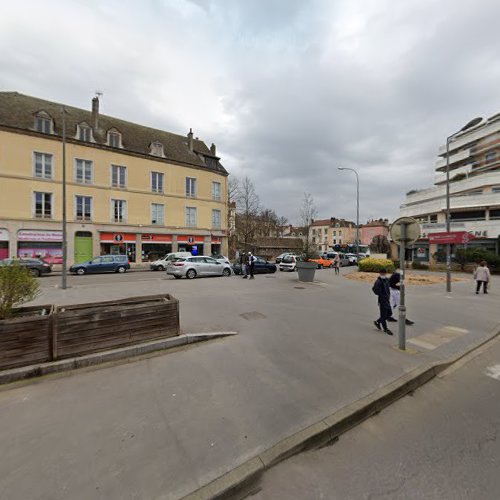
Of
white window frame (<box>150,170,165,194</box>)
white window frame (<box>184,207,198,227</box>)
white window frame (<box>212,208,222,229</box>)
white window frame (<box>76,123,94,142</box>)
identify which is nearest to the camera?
white window frame (<box>76,123,94,142</box>)

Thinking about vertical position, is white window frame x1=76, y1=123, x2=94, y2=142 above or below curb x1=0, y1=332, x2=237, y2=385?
above

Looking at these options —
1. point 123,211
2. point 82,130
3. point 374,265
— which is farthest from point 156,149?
point 374,265

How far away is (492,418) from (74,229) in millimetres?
28151

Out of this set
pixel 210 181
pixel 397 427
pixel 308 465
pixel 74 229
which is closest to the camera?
pixel 308 465

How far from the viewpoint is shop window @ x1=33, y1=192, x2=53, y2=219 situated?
22.2m

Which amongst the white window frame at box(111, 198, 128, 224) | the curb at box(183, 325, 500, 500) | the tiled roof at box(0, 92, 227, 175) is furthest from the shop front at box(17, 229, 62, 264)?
the curb at box(183, 325, 500, 500)

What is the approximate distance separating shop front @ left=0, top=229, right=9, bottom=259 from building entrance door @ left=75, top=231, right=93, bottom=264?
4660mm

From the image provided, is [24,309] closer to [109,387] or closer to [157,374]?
[109,387]

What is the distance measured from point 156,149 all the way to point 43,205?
39.7ft

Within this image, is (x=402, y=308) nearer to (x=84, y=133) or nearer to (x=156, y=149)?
(x=84, y=133)

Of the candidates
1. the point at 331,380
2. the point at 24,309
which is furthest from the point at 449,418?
the point at 24,309

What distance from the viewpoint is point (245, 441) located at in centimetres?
261

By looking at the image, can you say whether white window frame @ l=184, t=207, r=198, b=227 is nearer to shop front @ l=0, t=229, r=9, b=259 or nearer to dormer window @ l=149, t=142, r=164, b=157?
dormer window @ l=149, t=142, r=164, b=157

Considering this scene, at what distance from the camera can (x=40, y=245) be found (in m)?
22.2
